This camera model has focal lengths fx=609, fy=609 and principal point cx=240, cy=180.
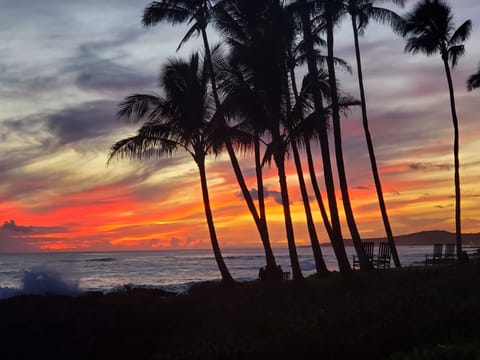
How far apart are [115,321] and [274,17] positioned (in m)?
14.1

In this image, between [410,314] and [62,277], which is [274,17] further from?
[62,277]

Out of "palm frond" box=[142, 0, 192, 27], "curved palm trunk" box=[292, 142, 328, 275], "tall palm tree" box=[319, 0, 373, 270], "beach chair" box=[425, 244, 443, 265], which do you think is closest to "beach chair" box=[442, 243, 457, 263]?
"beach chair" box=[425, 244, 443, 265]

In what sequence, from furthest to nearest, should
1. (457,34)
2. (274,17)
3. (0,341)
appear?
(457,34) < (274,17) < (0,341)

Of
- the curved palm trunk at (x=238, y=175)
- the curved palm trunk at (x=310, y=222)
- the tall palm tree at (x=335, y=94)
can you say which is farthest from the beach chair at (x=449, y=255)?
the curved palm trunk at (x=238, y=175)

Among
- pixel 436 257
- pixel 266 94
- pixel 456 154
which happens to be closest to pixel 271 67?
pixel 266 94

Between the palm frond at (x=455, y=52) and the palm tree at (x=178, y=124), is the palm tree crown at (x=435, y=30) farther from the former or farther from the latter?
the palm tree at (x=178, y=124)

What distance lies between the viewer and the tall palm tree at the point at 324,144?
24391mm

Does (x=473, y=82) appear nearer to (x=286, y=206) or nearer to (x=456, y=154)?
(x=456, y=154)

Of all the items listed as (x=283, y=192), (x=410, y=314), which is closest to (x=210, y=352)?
(x=410, y=314)

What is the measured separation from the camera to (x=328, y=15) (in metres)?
26.5

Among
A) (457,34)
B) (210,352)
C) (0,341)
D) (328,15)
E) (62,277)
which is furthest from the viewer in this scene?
(62,277)

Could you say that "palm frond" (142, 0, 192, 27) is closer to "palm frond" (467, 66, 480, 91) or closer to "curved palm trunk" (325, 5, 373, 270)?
"curved palm trunk" (325, 5, 373, 270)

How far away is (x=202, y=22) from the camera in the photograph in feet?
88.2

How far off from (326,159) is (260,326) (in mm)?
10798
